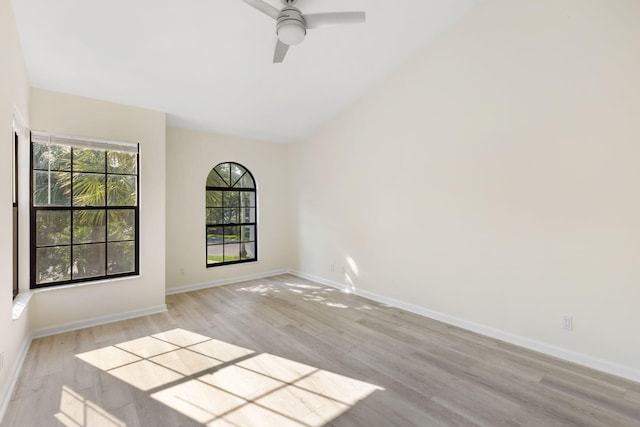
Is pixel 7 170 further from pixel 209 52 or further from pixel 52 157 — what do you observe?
pixel 209 52

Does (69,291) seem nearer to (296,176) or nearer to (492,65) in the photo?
(296,176)

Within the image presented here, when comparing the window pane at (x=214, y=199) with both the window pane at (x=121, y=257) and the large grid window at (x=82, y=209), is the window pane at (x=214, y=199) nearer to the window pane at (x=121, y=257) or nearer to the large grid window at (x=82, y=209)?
the large grid window at (x=82, y=209)

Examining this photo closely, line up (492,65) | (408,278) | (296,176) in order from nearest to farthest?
(492,65)
(408,278)
(296,176)

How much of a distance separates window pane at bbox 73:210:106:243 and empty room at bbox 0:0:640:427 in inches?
1.0

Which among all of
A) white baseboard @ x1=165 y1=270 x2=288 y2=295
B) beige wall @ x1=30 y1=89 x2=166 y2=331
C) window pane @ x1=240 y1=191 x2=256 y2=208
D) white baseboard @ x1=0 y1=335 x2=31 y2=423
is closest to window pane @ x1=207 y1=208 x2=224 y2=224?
window pane @ x1=240 y1=191 x2=256 y2=208

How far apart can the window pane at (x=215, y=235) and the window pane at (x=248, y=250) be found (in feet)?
1.57

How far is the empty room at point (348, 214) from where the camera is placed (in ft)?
7.40

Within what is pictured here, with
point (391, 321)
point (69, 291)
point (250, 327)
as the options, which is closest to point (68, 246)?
point (69, 291)

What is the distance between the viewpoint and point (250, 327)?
11.3 feet

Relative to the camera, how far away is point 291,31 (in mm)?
2424

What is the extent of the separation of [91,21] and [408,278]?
14.4 ft

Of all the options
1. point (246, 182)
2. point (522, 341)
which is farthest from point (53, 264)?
point (522, 341)

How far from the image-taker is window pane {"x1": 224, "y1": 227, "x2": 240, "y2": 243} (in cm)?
545

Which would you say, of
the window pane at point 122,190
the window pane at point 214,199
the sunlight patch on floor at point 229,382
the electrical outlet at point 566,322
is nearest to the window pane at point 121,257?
the window pane at point 122,190
